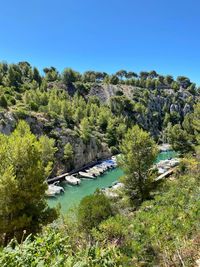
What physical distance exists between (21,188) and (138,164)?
1367 centimetres

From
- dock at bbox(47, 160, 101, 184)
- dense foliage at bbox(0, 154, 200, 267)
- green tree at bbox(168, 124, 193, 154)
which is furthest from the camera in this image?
green tree at bbox(168, 124, 193, 154)

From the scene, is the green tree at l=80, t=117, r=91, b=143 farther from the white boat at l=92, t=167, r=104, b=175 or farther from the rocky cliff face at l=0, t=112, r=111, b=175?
the white boat at l=92, t=167, r=104, b=175

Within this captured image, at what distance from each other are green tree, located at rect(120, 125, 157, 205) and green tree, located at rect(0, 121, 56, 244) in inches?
452

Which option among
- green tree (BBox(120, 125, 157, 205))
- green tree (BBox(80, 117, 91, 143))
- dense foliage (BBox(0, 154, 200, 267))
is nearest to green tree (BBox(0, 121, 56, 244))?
dense foliage (BBox(0, 154, 200, 267))

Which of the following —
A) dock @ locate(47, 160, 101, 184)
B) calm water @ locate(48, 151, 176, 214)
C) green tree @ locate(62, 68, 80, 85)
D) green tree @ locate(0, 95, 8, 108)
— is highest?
green tree @ locate(62, 68, 80, 85)

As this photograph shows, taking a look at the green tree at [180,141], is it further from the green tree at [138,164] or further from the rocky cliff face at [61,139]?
the green tree at [138,164]

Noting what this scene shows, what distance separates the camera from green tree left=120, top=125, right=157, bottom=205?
25.8m

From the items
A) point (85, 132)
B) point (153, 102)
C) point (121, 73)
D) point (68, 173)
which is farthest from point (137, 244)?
point (121, 73)

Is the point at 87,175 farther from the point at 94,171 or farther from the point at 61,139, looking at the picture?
the point at 61,139

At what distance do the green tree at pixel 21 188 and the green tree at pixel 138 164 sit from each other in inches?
452

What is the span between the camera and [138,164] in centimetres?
2578

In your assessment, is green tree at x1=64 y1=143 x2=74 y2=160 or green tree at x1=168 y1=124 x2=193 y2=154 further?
green tree at x1=64 y1=143 x2=74 y2=160

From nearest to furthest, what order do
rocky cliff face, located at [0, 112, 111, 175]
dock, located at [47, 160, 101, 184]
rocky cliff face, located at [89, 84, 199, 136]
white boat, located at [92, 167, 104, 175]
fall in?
1. dock, located at [47, 160, 101, 184]
2. rocky cliff face, located at [0, 112, 111, 175]
3. white boat, located at [92, 167, 104, 175]
4. rocky cliff face, located at [89, 84, 199, 136]

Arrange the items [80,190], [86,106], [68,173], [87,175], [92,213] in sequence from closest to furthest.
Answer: [92,213] → [80,190] → [87,175] → [68,173] → [86,106]
